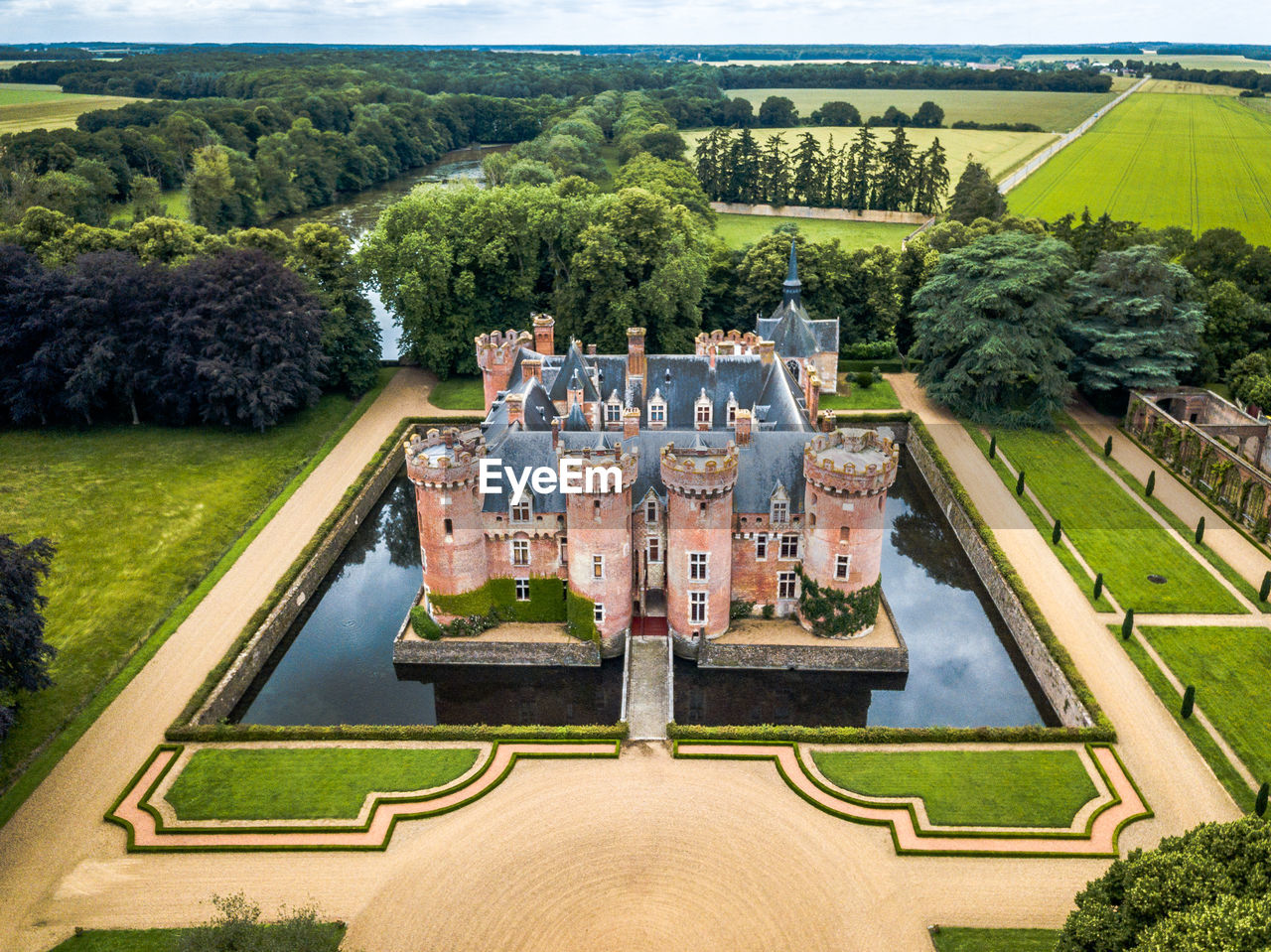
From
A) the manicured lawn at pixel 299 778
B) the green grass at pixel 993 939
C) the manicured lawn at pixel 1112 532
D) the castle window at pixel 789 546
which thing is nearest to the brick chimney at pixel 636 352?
the castle window at pixel 789 546

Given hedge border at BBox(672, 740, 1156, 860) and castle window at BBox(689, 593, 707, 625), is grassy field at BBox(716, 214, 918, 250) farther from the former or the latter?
hedge border at BBox(672, 740, 1156, 860)

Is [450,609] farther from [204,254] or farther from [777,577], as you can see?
[204,254]

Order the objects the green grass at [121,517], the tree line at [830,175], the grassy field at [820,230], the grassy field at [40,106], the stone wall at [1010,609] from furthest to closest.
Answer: the tree line at [830,175] < the grassy field at [40,106] < the grassy field at [820,230] < the green grass at [121,517] < the stone wall at [1010,609]

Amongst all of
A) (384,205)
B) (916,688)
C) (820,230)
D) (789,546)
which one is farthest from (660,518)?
(384,205)

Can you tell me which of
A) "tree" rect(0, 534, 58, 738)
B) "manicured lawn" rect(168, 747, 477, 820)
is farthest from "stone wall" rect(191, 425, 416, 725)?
"tree" rect(0, 534, 58, 738)

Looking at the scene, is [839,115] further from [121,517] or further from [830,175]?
[121,517]

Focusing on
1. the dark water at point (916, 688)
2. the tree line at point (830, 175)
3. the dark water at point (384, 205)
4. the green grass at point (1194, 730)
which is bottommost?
the dark water at point (916, 688)

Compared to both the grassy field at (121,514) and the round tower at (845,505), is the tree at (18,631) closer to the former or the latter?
the grassy field at (121,514)
